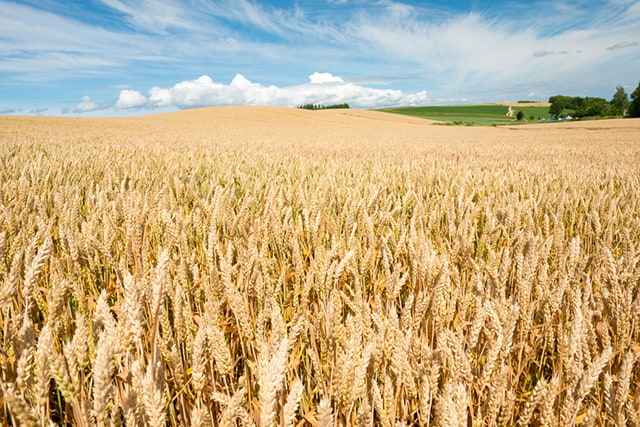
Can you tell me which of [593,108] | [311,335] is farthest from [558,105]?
[311,335]

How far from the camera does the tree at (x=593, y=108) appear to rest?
7756 centimetres

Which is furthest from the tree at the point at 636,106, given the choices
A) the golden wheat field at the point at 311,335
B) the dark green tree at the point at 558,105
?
the golden wheat field at the point at 311,335

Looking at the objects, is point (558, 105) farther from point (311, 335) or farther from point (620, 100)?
point (311, 335)

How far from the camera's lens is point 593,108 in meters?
79.0

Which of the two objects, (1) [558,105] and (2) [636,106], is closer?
(2) [636,106]

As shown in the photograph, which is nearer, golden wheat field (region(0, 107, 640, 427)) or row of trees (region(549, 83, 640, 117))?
golden wheat field (region(0, 107, 640, 427))

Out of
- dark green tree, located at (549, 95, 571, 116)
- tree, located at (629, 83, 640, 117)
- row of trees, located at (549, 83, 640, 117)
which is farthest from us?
dark green tree, located at (549, 95, 571, 116)

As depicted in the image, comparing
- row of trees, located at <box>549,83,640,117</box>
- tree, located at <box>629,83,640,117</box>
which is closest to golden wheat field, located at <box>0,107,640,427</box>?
tree, located at <box>629,83,640,117</box>

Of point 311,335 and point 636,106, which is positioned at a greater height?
point 636,106

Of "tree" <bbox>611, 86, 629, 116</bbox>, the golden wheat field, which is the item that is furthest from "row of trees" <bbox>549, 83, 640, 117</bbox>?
the golden wheat field

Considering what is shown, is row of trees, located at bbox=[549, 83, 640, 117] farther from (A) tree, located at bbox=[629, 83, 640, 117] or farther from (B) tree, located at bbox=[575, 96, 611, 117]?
(A) tree, located at bbox=[629, 83, 640, 117]

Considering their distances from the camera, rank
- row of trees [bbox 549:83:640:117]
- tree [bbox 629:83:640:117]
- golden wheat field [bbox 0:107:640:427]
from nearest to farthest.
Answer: golden wheat field [bbox 0:107:640:427]
tree [bbox 629:83:640:117]
row of trees [bbox 549:83:640:117]

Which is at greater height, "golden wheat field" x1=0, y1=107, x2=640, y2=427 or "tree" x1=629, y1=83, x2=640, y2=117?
"tree" x1=629, y1=83, x2=640, y2=117

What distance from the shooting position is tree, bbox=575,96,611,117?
254 ft
